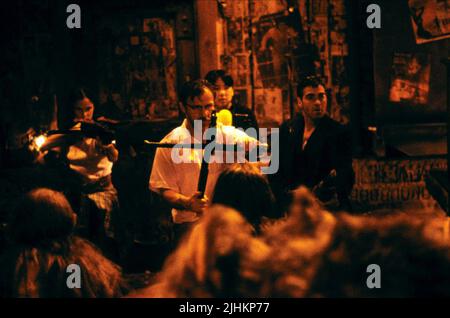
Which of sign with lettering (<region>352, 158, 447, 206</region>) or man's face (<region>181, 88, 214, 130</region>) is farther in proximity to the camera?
sign with lettering (<region>352, 158, 447, 206</region>)

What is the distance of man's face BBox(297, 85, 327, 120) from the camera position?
19.7 ft

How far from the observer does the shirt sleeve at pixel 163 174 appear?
526 centimetres

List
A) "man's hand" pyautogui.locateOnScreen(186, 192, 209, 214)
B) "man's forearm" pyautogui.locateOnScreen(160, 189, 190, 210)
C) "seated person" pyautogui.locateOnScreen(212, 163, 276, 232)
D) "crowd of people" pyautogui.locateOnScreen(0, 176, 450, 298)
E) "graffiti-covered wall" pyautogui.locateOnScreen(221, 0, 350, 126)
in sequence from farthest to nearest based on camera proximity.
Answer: "graffiti-covered wall" pyautogui.locateOnScreen(221, 0, 350, 126)
"man's forearm" pyautogui.locateOnScreen(160, 189, 190, 210)
"man's hand" pyautogui.locateOnScreen(186, 192, 209, 214)
"seated person" pyautogui.locateOnScreen(212, 163, 276, 232)
"crowd of people" pyautogui.locateOnScreen(0, 176, 450, 298)

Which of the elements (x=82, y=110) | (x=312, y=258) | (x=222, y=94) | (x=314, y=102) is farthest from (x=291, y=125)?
(x=312, y=258)

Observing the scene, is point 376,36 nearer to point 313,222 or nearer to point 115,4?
point 115,4

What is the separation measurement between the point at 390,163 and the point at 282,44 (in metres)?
2.04

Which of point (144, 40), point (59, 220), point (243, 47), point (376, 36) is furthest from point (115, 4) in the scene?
point (59, 220)

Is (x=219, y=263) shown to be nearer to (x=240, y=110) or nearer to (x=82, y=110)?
(x=82, y=110)

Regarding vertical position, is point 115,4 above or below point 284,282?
above

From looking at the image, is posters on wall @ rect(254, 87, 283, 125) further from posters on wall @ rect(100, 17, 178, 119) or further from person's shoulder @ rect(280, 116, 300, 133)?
person's shoulder @ rect(280, 116, 300, 133)

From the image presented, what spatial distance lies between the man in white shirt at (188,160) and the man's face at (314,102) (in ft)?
3.05

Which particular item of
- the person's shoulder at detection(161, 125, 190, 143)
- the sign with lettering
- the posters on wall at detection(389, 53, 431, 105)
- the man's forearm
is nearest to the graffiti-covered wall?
the posters on wall at detection(389, 53, 431, 105)

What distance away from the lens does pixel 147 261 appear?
219 inches

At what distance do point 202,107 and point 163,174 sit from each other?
59 cm
